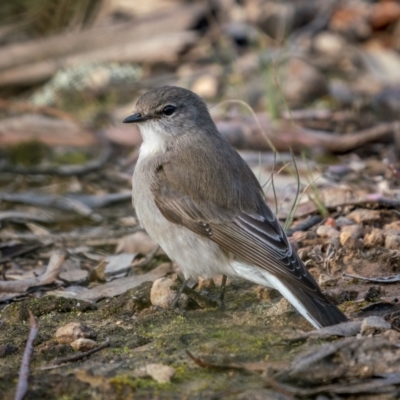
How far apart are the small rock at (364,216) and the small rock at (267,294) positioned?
46.7 inches

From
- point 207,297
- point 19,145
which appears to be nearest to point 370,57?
point 19,145

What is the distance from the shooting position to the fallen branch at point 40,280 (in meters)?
5.75

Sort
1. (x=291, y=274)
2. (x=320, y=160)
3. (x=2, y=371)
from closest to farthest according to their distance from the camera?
(x=2, y=371) → (x=291, y=274) → (x=320, y=160)

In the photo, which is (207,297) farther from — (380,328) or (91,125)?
(91,125)

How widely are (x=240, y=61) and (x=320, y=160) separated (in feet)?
10.8

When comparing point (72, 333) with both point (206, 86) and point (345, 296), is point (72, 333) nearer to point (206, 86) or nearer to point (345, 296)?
point (345, 296)

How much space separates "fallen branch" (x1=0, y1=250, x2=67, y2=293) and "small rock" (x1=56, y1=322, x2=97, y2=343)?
48.9 inches

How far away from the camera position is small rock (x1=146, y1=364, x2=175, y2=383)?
3.91 metres

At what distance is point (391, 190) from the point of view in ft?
22.2

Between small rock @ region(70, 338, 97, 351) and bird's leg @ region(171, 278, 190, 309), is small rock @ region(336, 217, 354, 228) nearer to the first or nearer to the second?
bird's leg @ region(171, 278, 190, 309)

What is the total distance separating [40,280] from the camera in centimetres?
591

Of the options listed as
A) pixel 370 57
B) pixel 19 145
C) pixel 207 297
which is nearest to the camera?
pixel 207 297

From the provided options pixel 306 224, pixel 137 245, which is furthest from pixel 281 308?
pixel 137 245

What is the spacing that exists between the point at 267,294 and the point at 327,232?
877 mm
